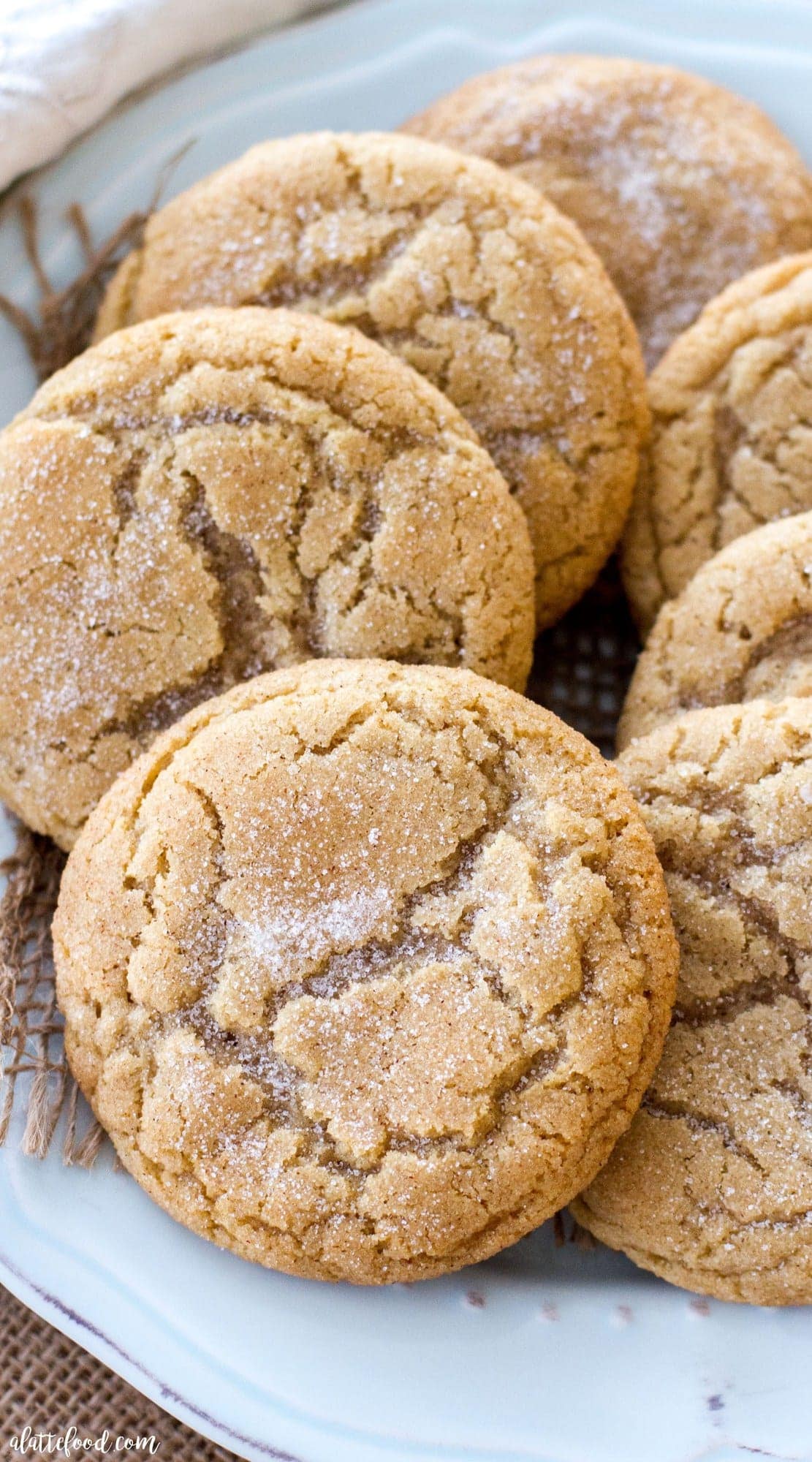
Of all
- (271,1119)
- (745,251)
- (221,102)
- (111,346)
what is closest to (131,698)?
(111,346)

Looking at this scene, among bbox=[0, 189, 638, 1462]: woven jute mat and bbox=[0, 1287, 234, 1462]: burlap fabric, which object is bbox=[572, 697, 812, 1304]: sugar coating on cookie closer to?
bbox=[0, 189, 638, 1462]: woven jute mat

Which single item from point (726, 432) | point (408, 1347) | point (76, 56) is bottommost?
point (408, 1347)

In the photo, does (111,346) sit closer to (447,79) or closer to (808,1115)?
(447,79)

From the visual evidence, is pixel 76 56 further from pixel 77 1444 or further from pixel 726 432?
pixel 77 1444

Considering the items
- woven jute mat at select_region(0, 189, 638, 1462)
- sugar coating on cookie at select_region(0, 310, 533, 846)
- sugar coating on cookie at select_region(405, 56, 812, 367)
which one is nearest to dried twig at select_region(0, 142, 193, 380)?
woven jute mat at select_region(0, 189, 638, 1462)

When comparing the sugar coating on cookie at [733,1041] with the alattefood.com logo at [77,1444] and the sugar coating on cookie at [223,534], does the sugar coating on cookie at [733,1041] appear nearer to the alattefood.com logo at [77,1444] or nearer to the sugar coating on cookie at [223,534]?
the sugar coating on cookie at [223,534]

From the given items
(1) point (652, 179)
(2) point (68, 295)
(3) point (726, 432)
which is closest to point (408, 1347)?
(3) point (726, 432)
